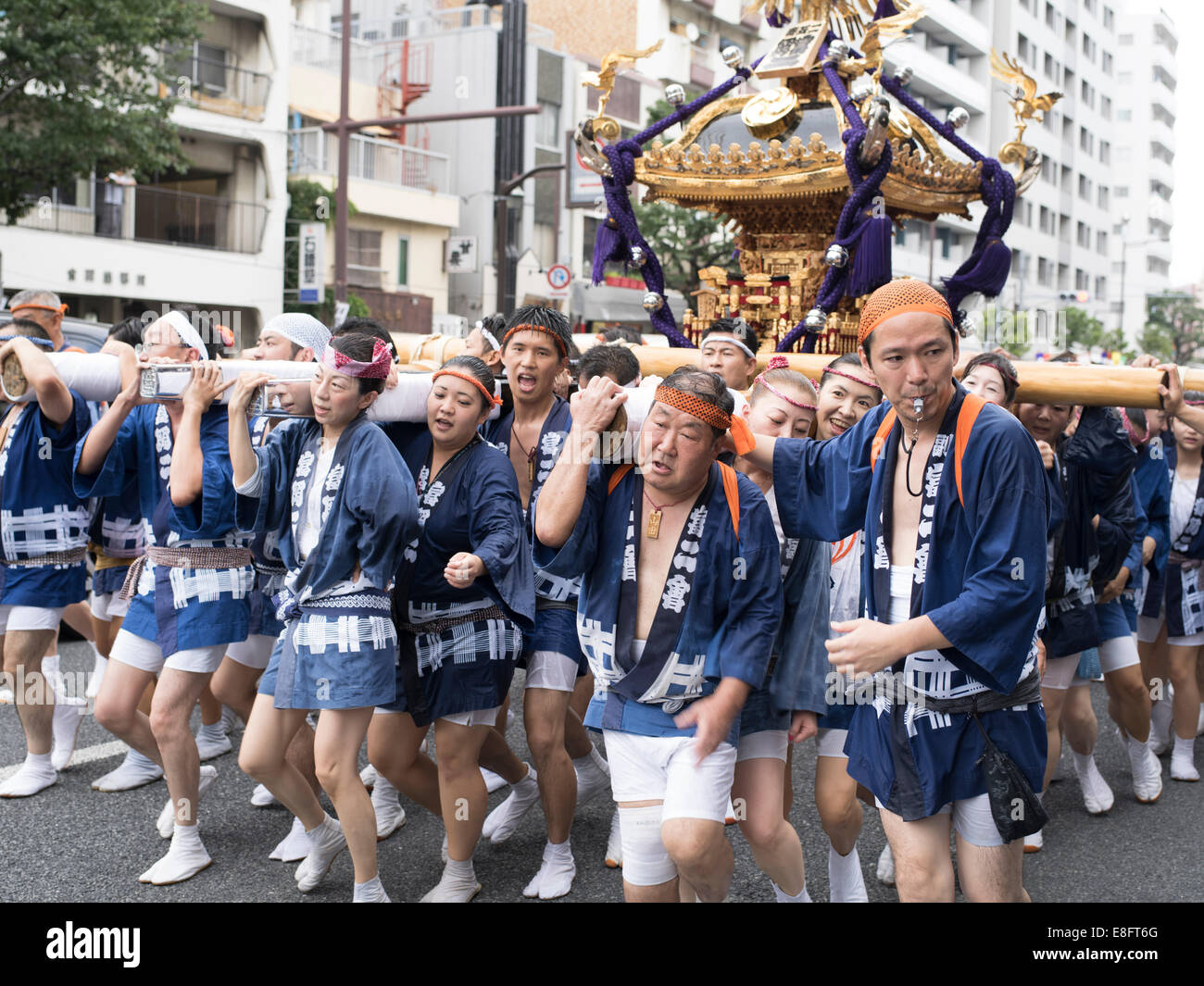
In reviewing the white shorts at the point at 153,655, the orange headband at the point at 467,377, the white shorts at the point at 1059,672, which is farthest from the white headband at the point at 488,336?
the white shorts at the point at 1059,672

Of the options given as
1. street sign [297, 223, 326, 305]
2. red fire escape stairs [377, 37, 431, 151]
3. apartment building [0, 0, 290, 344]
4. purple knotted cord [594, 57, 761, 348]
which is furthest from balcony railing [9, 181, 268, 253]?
purple knotted cord [594, 57, 761, 348]

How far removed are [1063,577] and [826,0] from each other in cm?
435

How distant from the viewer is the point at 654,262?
7387mm

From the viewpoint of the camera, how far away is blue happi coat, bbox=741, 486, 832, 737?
3429 mm

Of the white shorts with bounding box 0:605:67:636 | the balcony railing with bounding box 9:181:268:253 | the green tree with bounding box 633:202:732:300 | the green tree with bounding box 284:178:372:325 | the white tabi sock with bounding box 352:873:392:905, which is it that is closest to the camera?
the white tabi sock with bounding box 352:873:392:905

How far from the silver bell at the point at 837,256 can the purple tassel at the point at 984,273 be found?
39.0 inches

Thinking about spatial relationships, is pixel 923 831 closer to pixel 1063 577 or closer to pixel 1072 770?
pixel 1063 577

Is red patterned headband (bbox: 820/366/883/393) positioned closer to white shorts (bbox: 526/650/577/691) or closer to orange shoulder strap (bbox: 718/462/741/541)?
orange shoulder strap (bbox: 718/462/741/541)

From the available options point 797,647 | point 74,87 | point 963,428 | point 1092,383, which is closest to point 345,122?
point 74,87

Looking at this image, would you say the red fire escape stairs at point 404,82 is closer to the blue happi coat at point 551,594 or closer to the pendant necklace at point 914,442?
the blue happi coat at point 551,594

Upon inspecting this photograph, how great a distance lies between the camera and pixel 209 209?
20.6 metres

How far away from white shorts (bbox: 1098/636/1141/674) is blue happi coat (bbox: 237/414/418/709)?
10.6ft

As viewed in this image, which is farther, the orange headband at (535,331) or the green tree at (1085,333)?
the green tree at (1085,333)

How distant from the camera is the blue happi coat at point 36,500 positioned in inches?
197
